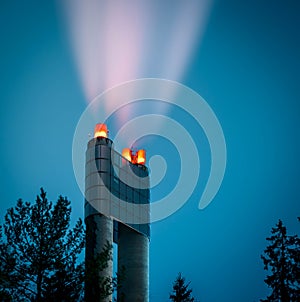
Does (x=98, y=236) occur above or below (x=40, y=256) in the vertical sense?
above

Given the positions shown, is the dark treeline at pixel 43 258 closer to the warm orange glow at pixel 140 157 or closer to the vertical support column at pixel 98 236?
the vertical support column at pixel 98 236

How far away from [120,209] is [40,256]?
963 inches

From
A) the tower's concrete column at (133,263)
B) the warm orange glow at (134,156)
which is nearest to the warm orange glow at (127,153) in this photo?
the warm orange glow at (134,156)

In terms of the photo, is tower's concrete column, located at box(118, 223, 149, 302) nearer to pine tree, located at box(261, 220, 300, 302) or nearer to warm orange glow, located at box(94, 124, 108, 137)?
warm orange glow, located at box(94, 124, 108, 137)

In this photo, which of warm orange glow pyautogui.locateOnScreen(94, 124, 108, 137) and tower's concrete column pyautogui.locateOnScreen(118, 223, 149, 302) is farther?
warm orange glow pyautogui.locateOnScreen(94, 124, 108, 137)

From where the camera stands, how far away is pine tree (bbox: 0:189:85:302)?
89.6 ft

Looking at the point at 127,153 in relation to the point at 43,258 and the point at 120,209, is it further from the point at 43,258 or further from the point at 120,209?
the point at 43,258

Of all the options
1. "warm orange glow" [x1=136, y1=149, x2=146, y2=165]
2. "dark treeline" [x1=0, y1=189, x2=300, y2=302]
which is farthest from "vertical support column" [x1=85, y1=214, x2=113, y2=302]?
"dark treeline" [x1=0, y1=189, x2=300, y2=302]

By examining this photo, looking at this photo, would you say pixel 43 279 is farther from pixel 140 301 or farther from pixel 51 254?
pixel 140 301

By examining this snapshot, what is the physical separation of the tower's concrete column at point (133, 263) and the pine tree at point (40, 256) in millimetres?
23886

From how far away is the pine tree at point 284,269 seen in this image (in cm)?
3472

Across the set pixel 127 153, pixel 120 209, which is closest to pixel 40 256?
pixel 120 209

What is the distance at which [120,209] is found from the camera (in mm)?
52000

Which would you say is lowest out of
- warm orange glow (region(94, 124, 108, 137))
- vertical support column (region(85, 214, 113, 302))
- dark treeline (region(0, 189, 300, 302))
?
dark treeline (region(0, 189, 300, 302))
